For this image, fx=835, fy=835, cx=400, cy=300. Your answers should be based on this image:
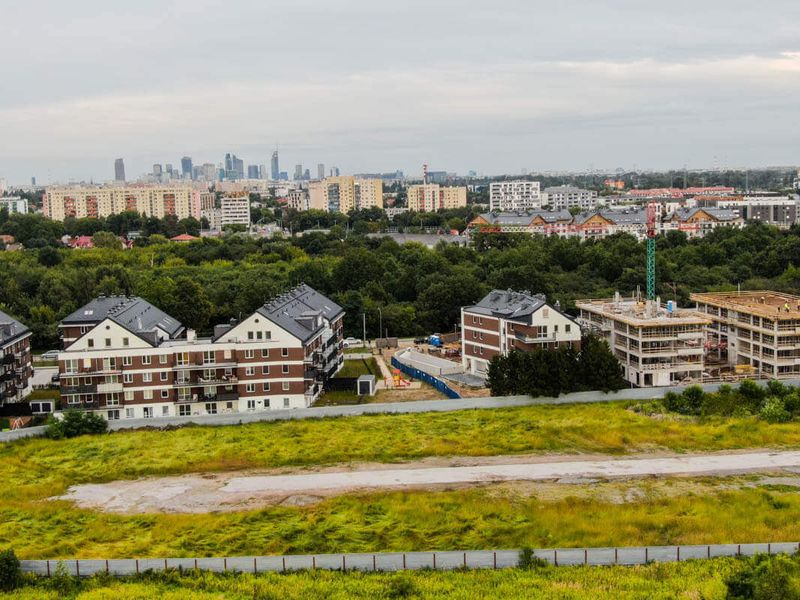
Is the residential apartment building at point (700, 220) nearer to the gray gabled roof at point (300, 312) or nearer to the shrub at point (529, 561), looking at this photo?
the gray gabled roof at point (300, 312)

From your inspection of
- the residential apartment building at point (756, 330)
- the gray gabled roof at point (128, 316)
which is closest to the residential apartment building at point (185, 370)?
the gray gabled roof at point (128, 316)

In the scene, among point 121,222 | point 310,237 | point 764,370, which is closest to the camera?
point 764,370

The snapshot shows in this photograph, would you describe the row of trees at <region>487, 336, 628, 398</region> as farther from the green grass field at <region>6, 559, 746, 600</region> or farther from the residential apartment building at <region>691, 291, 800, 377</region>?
the green grass field at <region>6, 559, 746, 600</region>

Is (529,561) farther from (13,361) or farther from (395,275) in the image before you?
(395,275)

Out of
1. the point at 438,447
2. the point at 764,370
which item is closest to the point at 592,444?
the point at 438,447

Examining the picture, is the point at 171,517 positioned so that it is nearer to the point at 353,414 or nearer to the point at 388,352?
the point at 353,414

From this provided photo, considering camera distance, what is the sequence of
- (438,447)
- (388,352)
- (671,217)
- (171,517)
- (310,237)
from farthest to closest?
(671,217)
(310,237)
(388,352)
(438,447)
(171,517)

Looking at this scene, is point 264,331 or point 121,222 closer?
point 264,331

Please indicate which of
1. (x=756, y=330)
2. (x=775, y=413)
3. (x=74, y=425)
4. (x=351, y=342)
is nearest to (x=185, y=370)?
(x=74, y=425)
